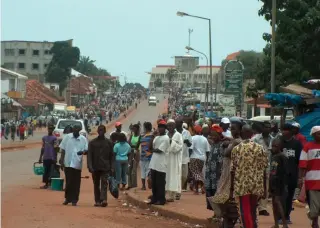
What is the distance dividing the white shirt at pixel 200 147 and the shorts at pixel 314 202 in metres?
6.70

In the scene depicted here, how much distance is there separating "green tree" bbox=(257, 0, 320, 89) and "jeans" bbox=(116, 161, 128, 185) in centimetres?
819

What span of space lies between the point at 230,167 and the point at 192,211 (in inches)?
148

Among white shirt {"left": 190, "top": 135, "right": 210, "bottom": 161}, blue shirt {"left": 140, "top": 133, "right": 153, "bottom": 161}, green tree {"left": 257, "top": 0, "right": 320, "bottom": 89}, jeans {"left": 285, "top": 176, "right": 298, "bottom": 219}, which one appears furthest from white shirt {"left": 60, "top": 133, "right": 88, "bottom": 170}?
green tree {"left": 257, "top": 0, "right": 320, "bottom": 89}

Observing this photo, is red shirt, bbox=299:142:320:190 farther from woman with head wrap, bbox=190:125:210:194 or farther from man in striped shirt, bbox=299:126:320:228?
woman with head wrap, bbox=190:125:210:194

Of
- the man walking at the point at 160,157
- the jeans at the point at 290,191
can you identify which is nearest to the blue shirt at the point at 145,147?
the man walking at the point at 160,157

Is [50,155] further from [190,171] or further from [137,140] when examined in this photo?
[190,171]

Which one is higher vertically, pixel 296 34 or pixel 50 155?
pixel 296 34

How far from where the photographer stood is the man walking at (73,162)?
15820mm

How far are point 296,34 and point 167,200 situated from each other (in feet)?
38.3

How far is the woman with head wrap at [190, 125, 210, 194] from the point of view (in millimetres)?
17109

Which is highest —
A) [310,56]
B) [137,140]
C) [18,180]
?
[310,56]

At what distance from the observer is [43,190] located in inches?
782

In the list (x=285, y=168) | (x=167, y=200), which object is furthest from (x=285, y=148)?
(x=167, y=200)

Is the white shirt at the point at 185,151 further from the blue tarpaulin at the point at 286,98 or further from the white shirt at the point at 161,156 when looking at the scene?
the white shirt at the point at 161,156
